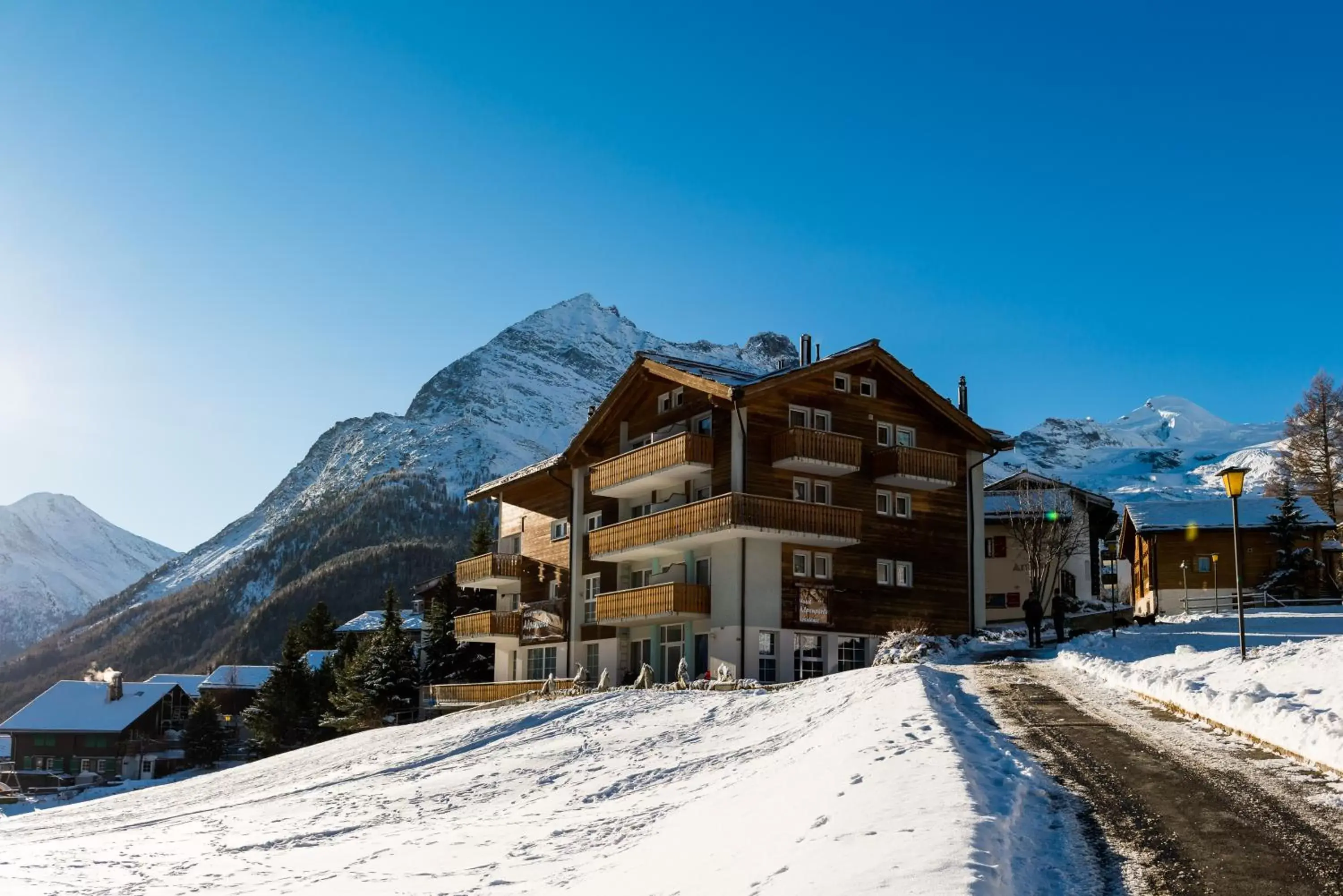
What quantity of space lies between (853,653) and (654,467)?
9.39 metres

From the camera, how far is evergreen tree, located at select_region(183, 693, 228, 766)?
9050 centimetres

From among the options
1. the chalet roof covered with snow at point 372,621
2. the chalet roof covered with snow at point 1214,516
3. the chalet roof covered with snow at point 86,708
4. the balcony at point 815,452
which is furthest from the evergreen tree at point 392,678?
the chalet roof covered with snow at point 86,708

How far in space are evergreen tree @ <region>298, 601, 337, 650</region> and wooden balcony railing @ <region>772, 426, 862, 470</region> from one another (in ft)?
203

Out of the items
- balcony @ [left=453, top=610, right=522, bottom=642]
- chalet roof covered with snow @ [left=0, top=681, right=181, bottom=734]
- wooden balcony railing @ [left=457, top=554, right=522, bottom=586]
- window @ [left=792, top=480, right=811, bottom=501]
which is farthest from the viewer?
chalet roof covered with snow @ [left=0, top=681, right=181, bottom=734]

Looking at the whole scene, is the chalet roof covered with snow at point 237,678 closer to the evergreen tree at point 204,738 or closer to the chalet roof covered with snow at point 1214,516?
the evergreen tree at point 204,738

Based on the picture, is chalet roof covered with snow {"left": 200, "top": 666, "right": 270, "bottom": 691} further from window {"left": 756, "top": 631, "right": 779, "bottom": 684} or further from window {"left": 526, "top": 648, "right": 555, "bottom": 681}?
window {"left": 756, "top": 631, "right": 779, "bottom": 684}

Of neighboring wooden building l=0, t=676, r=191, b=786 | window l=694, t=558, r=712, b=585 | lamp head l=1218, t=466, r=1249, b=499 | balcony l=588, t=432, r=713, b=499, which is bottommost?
neighboring wooden building l=0, t=676, r=191, b=786

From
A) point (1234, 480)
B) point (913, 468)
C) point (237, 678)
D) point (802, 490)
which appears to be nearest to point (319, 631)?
point (237, 678)

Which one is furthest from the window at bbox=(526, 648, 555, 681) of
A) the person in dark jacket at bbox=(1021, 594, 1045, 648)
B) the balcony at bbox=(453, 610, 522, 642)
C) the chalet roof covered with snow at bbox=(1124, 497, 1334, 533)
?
the chalet roof covered with snow at bbox=(1124, 497, 1334, 533)

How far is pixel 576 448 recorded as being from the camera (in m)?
49.7

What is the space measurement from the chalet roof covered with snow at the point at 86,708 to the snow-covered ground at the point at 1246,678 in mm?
93149

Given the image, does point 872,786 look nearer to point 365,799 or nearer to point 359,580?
point 365,799

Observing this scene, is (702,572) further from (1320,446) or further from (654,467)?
(1320,446)

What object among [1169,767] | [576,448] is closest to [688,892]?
[1169,767]
